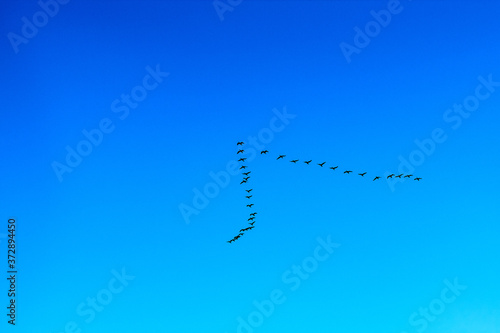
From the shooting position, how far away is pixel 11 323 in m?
16.3

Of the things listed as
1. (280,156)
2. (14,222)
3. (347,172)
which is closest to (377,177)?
(347,172)

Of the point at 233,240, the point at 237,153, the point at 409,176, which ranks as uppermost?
the point at 237,153

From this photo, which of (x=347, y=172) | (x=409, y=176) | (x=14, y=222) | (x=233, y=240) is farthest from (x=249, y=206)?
(x=14, y=222)

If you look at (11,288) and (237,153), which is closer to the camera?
(11,288)

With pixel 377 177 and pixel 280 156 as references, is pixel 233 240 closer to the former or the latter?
pixel 280 156

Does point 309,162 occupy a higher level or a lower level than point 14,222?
lower

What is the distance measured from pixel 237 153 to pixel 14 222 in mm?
6079

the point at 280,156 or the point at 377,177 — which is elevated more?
the point at 280,156

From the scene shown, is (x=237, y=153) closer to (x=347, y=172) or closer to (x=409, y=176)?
(x=347, y=172)

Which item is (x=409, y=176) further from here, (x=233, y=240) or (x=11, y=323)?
(x=11, y=323)

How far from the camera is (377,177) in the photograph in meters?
19.0

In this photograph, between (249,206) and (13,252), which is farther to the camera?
(249,206)

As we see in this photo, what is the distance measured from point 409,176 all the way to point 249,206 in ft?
15.1

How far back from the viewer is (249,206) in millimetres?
18766
